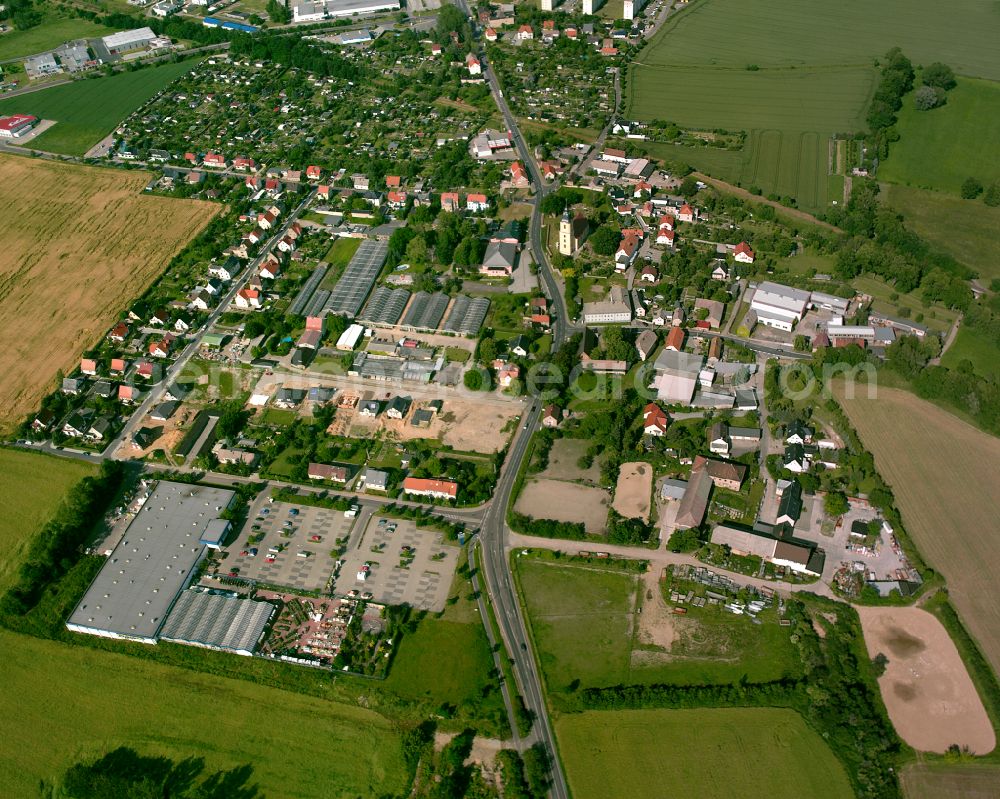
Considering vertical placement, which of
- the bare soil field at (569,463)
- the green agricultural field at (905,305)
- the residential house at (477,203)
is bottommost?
the bare soil field at (569,463)

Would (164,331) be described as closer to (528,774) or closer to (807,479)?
(528,774)

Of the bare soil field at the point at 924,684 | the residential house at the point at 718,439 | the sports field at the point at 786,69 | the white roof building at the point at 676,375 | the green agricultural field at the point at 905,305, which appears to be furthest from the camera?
the sports field at the point at 786,69

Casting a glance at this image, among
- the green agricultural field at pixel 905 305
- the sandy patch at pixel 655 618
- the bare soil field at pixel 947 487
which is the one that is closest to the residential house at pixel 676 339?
the bare soil field at pixel 947 487

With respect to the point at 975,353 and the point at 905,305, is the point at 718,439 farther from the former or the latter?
the point at 905,305

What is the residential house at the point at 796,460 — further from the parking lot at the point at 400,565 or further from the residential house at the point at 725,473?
the parking lot at the point at 400,565

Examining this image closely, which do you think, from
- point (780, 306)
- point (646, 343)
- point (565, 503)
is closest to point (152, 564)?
point (565, 503)

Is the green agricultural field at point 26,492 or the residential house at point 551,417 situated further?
the residential house at point 551,417

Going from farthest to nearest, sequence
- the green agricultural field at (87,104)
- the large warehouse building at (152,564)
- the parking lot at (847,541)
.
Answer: the green agricultural field at (87,104) → the parking lot at (847,541) → the large warehouse building at (152,564)

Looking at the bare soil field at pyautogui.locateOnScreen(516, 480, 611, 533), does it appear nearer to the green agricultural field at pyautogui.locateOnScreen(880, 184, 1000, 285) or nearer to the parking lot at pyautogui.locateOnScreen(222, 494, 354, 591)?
the parking lot at pyautogui.locateOnScreen(222, 494, 354, 591)

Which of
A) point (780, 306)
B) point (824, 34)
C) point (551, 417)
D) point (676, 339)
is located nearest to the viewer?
point (551, 417)
